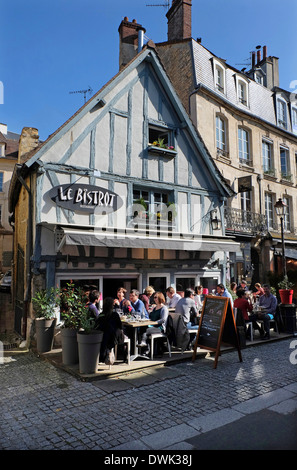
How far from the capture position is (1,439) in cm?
357

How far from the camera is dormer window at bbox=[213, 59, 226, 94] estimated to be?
15.9 meters

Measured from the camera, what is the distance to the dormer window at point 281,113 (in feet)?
64.0

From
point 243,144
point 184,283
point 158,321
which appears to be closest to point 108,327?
point 158,321

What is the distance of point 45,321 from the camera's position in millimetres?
7133

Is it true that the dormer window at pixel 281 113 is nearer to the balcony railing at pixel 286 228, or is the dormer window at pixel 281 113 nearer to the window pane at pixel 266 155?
the window pane at pixel 266 155

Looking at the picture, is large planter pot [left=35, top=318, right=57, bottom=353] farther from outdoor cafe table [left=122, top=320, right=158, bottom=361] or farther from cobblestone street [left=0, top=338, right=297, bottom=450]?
outdoor cafe table [left=122, top=320, right=158, bottom=361]

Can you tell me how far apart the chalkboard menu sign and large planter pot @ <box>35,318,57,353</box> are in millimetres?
3116

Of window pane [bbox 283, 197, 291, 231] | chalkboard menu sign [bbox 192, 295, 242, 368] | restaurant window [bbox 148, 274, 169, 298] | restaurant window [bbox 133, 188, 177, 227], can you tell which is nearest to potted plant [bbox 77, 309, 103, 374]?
chalkboard menu sign [bbox 192, 295, 242, 368]

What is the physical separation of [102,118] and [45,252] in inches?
160

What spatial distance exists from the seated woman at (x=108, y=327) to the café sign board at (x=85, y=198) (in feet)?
11.1

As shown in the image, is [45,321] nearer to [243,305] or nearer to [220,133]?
[243,305]

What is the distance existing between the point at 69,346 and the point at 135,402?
203 cm

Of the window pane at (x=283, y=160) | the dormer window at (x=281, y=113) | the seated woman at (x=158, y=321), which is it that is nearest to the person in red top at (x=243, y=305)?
the seated woman at (x=158, y=321)
